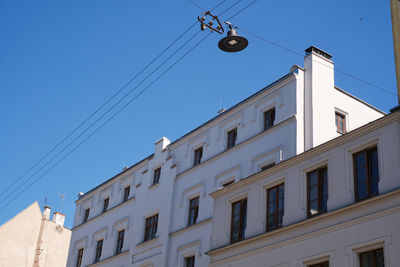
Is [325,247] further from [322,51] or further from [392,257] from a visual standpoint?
[322,51]

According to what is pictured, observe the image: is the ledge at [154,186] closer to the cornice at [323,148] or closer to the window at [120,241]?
the window at [120,241]

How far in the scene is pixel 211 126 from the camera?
3275 cm

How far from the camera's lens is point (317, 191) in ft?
64.1

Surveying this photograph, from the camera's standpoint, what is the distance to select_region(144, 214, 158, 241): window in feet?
111

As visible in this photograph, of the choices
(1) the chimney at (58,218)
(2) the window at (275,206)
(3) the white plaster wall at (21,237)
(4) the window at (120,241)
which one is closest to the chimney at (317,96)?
(2) the window at (275,206)

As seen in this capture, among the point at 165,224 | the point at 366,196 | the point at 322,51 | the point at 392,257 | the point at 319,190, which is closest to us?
the point at 392,257

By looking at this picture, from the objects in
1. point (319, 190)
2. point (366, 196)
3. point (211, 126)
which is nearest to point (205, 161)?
point (211, 126)

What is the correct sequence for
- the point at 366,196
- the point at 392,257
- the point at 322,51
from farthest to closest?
the point at 322,51 < the point at 366,196 < the point at 392,257

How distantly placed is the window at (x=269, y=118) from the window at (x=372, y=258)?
40.9 feet

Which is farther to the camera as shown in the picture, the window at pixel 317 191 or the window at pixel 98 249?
the window at pixel 98 249

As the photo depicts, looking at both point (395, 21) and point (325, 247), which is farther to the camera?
point (395, 21)

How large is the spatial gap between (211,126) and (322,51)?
7376 millimetres

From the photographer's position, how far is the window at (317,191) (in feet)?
63.1

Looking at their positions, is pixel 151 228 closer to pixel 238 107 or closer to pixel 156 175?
pixel 156 175
